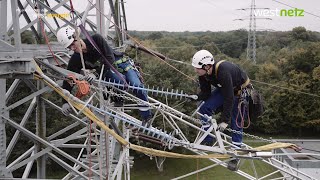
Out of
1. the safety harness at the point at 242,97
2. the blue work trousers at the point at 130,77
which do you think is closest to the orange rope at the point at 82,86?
the blue work trousers at the point at 130,77

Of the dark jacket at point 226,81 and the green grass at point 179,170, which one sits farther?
the green grass at point 179,170

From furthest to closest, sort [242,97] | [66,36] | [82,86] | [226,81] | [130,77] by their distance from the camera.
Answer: [130,77], [242,97], [66,36], [226,81], [82,86]

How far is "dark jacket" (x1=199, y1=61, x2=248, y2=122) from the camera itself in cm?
664

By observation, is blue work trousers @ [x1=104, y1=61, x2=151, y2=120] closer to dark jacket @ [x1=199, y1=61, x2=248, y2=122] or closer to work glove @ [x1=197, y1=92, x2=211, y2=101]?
work glove @ [x1=197, y1=92, x2=211, y2=101]

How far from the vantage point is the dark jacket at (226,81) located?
664 cm

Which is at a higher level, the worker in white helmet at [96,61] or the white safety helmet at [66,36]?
the white safety helmet at [66,36]

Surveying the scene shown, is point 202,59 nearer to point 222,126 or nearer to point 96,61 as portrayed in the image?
point 222,126

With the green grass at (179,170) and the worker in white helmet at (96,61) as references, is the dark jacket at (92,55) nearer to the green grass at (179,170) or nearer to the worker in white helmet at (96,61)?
the worker in white helmet at (96,61)

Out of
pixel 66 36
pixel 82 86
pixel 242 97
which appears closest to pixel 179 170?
pixel 242 97

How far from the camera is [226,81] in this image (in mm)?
6703

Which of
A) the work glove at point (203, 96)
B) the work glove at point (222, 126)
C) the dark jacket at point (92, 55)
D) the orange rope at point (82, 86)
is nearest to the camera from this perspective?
the orange rope at point (82, 86)

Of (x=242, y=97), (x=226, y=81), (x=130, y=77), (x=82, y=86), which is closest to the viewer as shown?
(x=82, y=86)

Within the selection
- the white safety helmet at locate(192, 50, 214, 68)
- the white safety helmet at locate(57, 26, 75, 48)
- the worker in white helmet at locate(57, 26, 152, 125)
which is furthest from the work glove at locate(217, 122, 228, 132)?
the white safety helmet at locate(57, 26, 75, 48)

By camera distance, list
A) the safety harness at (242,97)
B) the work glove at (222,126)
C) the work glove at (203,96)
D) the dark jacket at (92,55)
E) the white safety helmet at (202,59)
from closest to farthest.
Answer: the work glove at (222,126)
the white safety helmet at (202,59)
the dark jacket at (92,55)
the safety harness at (242,97)
the work glove at (203,96)
